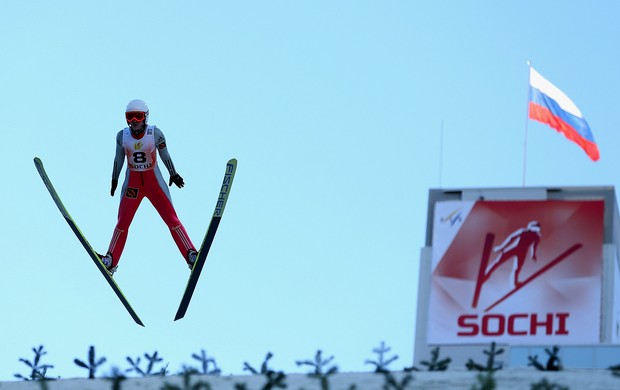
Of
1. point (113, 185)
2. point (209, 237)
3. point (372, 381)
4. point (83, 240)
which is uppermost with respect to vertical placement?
point (113, 185)

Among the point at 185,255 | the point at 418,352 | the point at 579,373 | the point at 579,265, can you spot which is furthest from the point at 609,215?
the point at 579,373

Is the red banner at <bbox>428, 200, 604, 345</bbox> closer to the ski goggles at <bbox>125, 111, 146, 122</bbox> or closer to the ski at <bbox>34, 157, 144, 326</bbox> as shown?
the ski at <bbox>34, 157, 144, 326</bbox>

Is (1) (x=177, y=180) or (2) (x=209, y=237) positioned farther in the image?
(2) (x=209, y=237)

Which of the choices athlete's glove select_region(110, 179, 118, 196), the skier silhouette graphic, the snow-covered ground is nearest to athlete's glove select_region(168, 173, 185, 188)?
athlete's glove select_region(110, 179, 118, 196)

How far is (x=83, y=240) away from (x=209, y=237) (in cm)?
199

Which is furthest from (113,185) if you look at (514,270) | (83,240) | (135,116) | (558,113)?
(514,270)

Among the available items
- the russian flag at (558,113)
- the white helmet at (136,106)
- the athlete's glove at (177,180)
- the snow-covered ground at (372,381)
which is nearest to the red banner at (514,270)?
the russian flag at (558,113)

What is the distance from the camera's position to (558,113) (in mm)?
54438

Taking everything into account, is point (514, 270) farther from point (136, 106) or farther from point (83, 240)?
point (136, 106)

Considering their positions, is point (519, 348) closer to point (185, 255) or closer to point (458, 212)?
point (185, 255)

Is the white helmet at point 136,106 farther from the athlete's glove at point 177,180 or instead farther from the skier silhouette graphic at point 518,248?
the skier silhouette graphic at point 518,248

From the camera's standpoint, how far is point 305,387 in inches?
663

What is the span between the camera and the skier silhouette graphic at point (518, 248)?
55969 mm

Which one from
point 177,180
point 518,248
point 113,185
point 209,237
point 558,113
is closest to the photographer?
point 177,180
